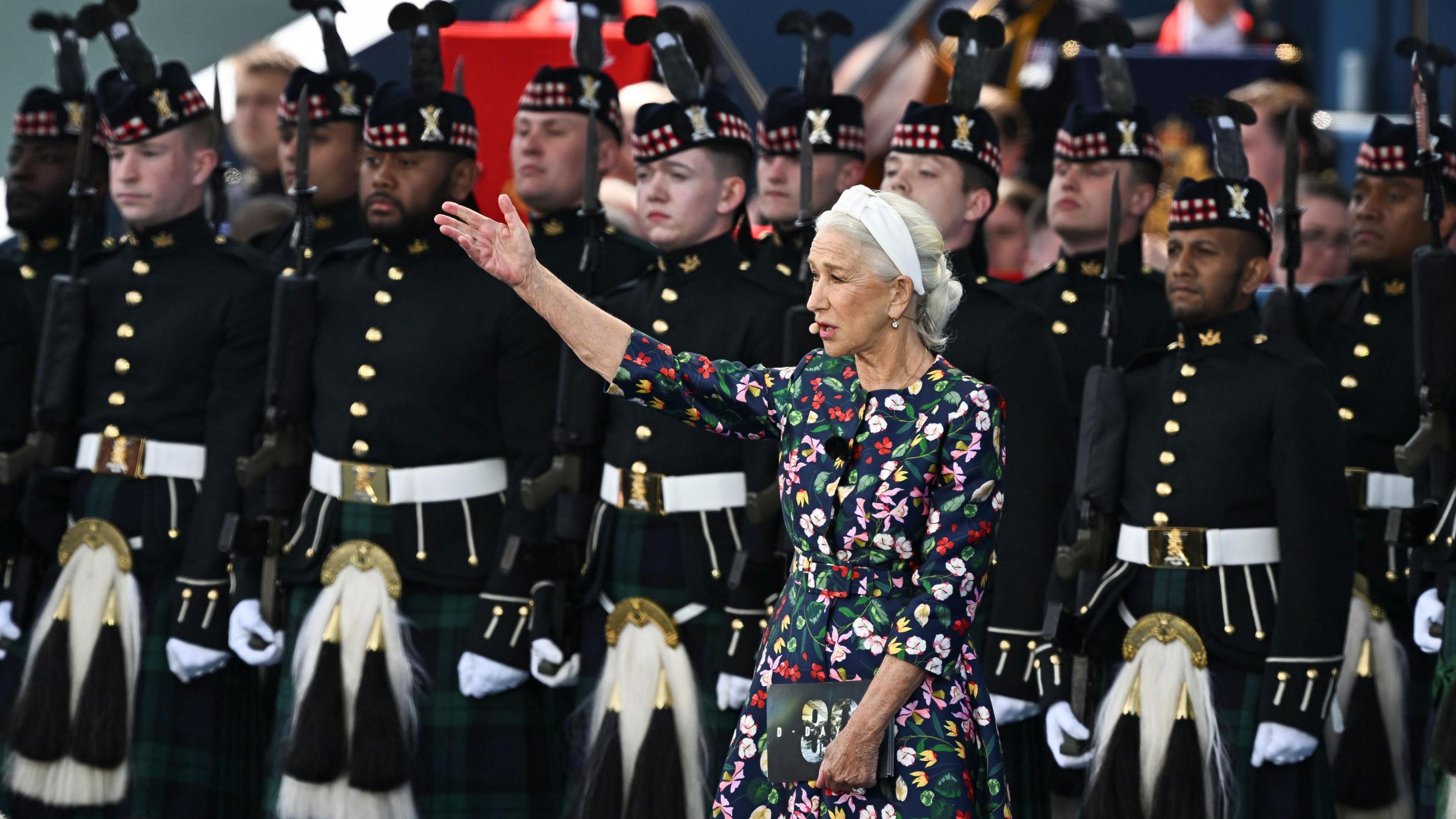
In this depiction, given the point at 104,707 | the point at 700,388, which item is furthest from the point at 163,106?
the point at 700,388

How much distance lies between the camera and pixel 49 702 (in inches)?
220

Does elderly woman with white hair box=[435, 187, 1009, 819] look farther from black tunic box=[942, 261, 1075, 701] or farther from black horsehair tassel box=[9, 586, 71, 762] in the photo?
black horsehair tassel box=[9, 586, 71, 762]

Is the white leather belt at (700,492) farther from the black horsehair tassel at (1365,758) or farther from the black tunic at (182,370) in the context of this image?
the black horsehair tassel at (1365,758)

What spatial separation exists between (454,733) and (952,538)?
222cm

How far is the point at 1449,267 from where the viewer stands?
16.6 feet

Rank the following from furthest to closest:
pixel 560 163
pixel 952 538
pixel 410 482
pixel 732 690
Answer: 1. pixel 560 163
2. pixel 410 482
3. pixel 732 690
4. pixel 952 538

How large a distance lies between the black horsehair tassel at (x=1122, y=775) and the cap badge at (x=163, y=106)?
10.2ft

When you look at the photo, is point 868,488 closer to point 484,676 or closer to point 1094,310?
point 484,676

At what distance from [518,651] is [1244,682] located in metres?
1.76

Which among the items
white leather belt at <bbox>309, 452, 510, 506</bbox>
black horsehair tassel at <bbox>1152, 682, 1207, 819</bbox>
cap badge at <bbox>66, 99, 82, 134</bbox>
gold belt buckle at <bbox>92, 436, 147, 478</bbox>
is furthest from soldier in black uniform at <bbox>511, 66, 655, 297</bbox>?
black horsehair tassel at <bbox>1152, 682, 1207, 819</bbox>

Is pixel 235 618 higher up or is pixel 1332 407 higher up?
pixel 1332 407

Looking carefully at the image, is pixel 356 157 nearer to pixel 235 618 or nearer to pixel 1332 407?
pixel 235 618

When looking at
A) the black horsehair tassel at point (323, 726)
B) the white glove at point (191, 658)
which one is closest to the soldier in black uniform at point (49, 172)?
the white glove at point (191, 658)

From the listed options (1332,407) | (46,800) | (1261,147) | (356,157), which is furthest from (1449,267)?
(46,800)
